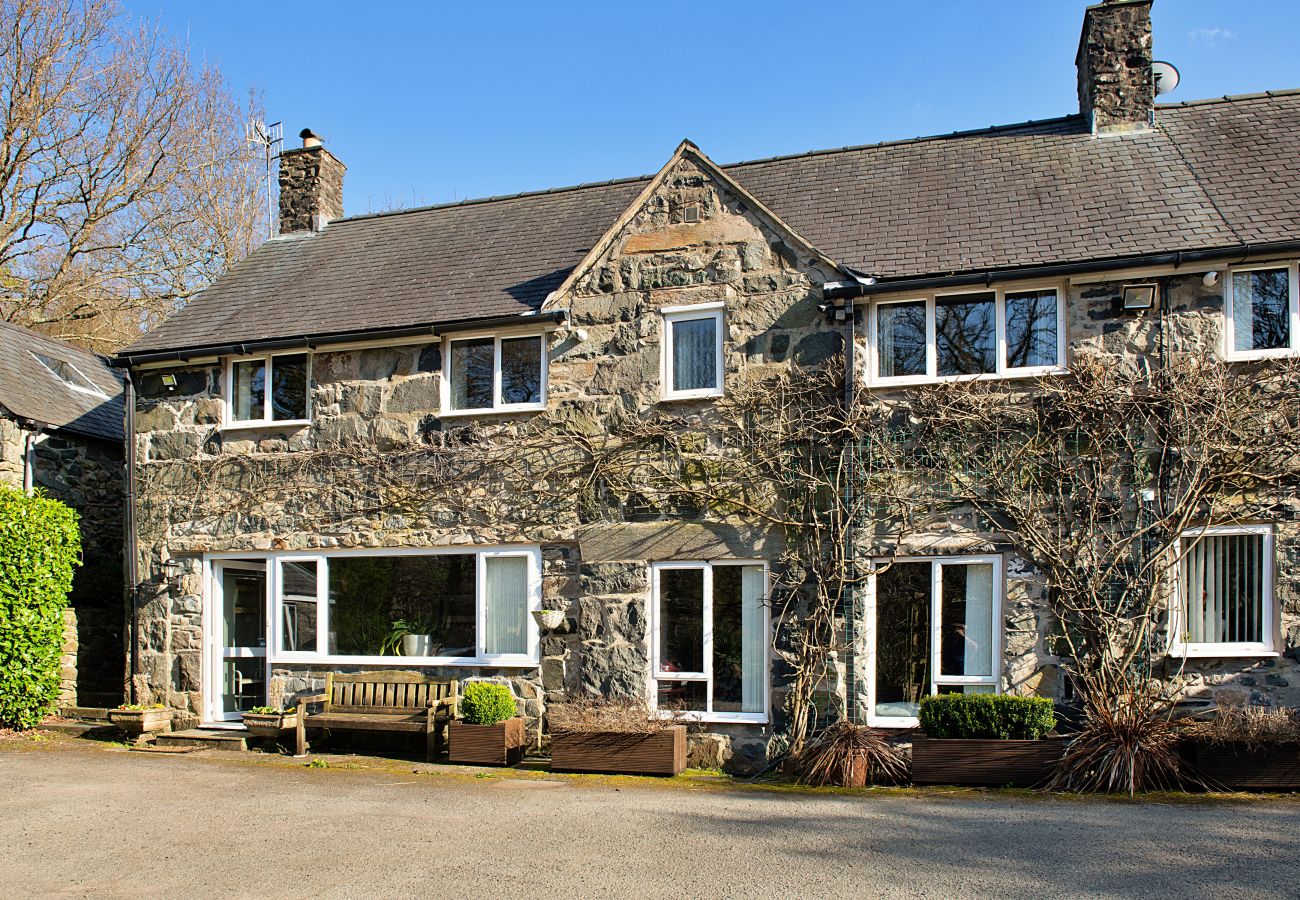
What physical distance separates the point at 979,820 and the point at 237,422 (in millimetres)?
10665

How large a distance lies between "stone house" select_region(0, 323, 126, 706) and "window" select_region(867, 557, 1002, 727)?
10527 mm

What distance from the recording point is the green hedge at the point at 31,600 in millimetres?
13656

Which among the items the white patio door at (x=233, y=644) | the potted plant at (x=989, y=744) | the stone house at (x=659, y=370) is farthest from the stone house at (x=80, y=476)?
the potted plant at (x=989, y=744)

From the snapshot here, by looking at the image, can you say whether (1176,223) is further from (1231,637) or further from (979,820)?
(979,820)

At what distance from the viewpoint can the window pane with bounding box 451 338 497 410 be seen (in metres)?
13.7

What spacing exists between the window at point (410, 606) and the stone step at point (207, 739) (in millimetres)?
1137

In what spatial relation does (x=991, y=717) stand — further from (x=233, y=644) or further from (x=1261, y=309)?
(x=233, y=644)

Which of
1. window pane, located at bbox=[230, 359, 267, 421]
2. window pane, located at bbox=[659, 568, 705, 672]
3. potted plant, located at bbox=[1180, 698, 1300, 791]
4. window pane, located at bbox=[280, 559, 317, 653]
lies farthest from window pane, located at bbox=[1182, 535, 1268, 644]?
window pane, located at bbox=[230, 359, 267, 421]

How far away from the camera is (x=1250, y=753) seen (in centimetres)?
975

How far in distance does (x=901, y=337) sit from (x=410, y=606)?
22.3 ft

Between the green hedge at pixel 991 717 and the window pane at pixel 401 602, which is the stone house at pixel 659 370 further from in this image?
the green hedge at pixel 991 717

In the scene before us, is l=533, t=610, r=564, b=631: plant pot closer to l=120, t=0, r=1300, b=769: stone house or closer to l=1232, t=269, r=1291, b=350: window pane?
l=120, t=0, r=1300, b=769: stone house

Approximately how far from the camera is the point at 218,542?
14586 millimetres

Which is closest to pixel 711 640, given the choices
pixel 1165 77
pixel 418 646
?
pixel 418 646
